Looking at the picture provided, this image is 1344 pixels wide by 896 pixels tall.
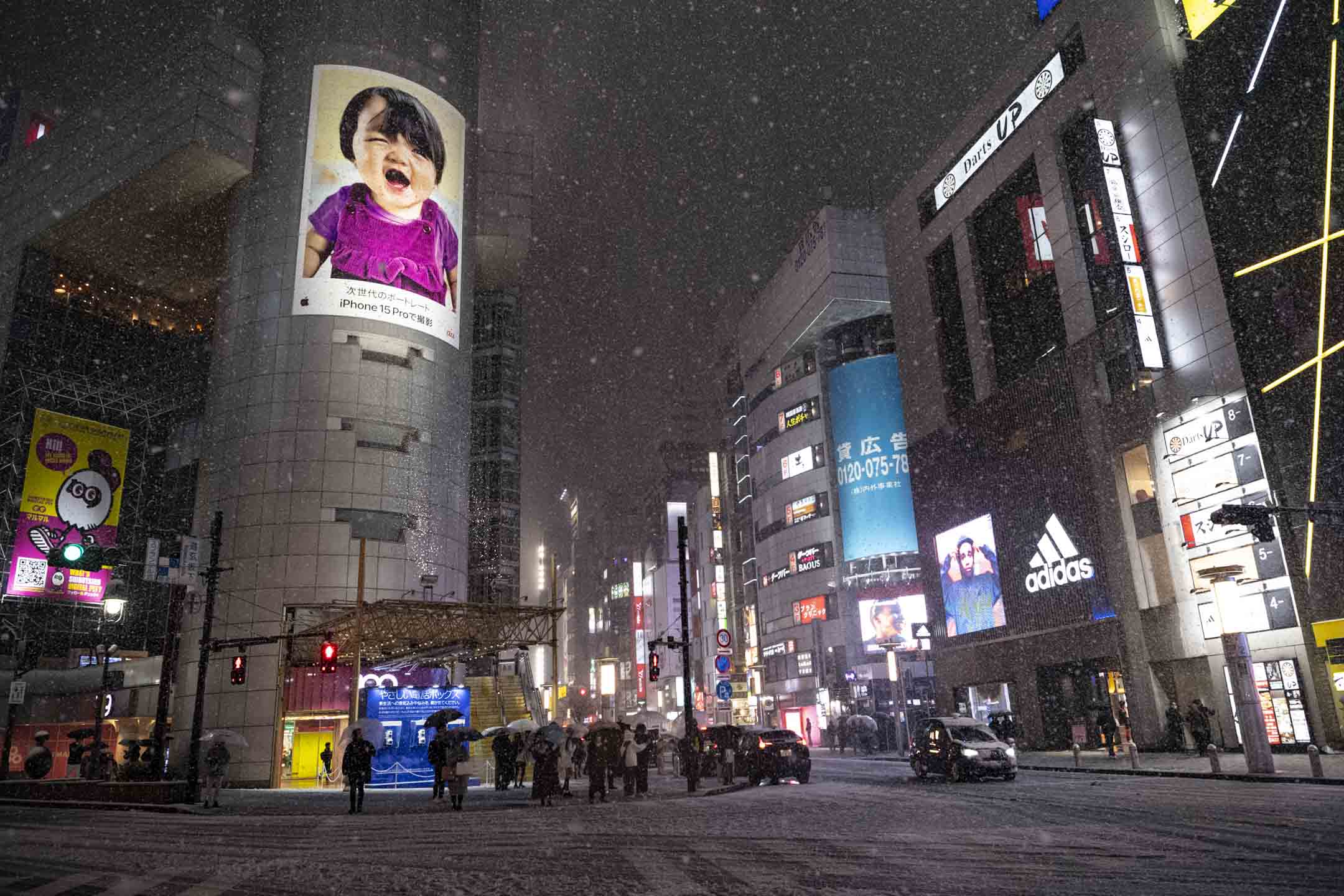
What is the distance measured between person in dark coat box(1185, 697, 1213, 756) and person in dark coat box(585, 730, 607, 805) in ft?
67.5

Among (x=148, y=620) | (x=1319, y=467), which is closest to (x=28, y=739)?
(x=148, y=620)

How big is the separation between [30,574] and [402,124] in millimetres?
32722

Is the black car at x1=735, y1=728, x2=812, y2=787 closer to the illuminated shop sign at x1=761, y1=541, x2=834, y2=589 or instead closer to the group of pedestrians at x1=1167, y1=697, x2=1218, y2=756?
the group of pedestrians at x1=1167, y1=697, x2=1218, y2=756

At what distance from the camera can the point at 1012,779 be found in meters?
22.5

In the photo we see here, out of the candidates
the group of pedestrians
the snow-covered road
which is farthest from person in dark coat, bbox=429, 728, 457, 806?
the group of pedestrians

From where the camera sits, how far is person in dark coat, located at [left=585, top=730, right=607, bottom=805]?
70.5ft

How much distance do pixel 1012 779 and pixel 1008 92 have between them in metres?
35.9

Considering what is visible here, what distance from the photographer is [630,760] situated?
2209 centimetres

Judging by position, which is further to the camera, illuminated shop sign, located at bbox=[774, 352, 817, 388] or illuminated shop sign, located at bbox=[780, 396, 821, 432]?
illuminated shop sign, located at bbox=[774, 352, 817, 388]

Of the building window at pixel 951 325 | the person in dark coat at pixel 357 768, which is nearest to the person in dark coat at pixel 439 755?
the person in dark coat at pixel 357 768

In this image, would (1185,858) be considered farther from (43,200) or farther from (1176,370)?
(43,200)

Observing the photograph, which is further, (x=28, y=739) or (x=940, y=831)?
(x=28, y=739)

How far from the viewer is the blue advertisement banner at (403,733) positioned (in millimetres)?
32562

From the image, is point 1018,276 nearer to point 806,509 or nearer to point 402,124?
point 806,509
